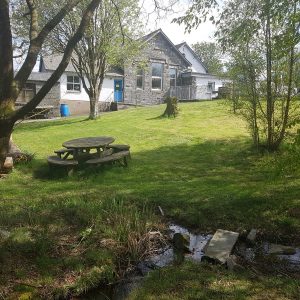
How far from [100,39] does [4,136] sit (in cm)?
1457

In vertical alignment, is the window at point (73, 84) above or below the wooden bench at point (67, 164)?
above

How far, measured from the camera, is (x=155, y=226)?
22.2 ft

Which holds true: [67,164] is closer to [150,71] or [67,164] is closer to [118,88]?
[118,88]

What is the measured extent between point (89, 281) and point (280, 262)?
2939 millimetres

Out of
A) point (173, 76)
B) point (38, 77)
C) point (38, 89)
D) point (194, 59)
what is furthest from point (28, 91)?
point (194, 59)

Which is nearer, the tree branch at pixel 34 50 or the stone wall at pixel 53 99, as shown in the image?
the tree branch at pixel 34 50

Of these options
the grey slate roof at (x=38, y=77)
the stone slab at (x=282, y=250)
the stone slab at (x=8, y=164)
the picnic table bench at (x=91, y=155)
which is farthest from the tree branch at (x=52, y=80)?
the grey slate roof at (x=38, y=77)

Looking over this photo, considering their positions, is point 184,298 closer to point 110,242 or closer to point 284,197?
point 110,242

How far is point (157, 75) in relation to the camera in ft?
116

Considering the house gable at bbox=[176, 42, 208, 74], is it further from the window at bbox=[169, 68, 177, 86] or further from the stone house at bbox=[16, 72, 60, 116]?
the stone house at bbox=[16, 72, 60, 116]

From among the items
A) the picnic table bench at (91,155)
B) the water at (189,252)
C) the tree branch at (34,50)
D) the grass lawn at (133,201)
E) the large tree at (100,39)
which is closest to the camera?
the grass lawn at (133,201)

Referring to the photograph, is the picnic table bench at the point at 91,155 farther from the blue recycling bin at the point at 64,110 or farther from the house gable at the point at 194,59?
the house gable at the point at 194,59

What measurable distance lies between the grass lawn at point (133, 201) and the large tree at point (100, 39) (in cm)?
1011

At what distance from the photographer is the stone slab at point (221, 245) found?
5.69 metres
